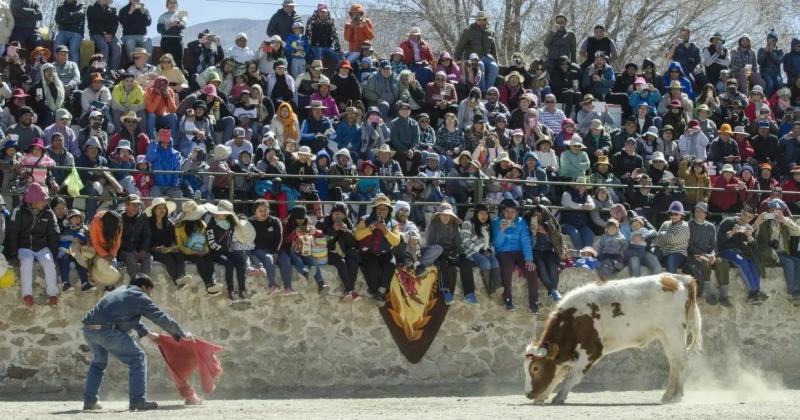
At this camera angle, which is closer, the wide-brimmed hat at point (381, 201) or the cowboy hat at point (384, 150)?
the wide-brimmed hat at point (381, 201)

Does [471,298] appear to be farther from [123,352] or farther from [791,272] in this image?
[123,352]

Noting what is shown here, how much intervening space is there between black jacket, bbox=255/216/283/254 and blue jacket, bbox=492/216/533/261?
10.3ft

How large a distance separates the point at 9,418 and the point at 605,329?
24.4ft

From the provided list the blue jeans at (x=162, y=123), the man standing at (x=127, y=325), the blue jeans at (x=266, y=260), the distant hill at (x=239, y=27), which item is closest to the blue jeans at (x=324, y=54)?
the blue jeans at (x=162, y=123)

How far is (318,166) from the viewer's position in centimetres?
2231

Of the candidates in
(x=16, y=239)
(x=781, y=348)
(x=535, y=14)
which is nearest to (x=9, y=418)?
(x=16, y=239)

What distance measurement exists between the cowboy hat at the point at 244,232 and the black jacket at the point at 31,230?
232 cm

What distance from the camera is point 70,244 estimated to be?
1955 centimetres

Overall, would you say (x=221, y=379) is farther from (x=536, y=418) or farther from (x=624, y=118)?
(x=624, y=118)

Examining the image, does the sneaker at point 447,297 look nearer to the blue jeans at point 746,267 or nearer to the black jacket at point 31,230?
the blue jeans at point 746,267

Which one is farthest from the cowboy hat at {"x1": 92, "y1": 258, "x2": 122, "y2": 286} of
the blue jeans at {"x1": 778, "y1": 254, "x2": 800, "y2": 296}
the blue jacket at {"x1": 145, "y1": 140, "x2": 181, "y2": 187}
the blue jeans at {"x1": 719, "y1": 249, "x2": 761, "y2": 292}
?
the blue jeans at {"x1": 778, "y1": 254, "x2": 800, "y2": 296}

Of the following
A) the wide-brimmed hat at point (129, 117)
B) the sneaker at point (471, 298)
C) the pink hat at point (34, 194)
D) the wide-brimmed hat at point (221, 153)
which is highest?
the wide-brimmed hat at point (129, 117)

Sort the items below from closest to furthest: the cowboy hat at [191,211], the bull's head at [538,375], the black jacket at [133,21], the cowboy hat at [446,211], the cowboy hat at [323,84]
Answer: the bull's head at [538,375]
the cowboy hat at [191,211]
the cowboy hat at [446,211]
the cowboy hat at [323,84]
the black jacket at [133,21]

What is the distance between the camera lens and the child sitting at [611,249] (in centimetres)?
2177
